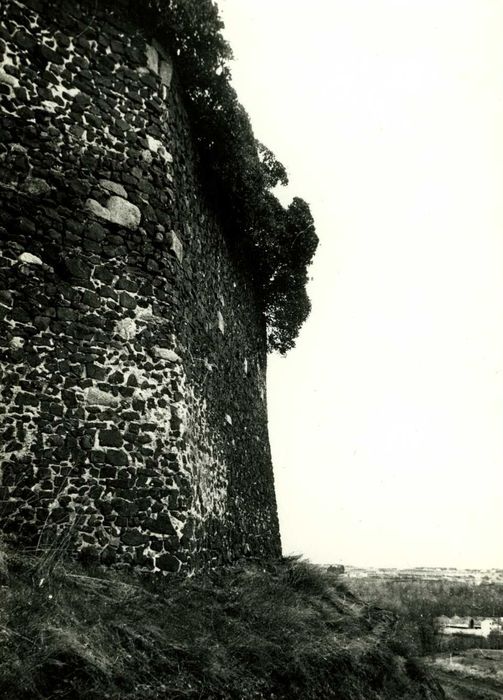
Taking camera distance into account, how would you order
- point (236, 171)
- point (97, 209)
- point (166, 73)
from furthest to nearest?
point (236, 171) < point (166, 73) < point (97, 209)

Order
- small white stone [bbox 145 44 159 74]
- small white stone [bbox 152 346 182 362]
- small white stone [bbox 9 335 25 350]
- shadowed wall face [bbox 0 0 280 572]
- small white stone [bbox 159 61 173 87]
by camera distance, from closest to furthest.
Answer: shadowed wall face [bbox 0 0 280 572] < small white stone [bbox 9 335 25 350] < small white stone [bbox 152 346 182 362] < small white stone [bbox 145 44 159 74] < small white stone [bbox 159 61 173 87]

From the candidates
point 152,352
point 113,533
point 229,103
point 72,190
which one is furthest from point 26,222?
point 229,103

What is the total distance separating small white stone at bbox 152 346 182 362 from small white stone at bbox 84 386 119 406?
0.93 metres

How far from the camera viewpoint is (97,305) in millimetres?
8422

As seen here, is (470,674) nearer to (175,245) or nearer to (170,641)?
(170,641)

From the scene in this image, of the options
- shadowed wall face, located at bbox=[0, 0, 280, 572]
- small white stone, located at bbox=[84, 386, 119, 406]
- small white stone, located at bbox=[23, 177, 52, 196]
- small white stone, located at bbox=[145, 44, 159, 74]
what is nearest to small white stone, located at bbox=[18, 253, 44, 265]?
shadowed wall face, located at bbox=[0, 0, 280, 572]

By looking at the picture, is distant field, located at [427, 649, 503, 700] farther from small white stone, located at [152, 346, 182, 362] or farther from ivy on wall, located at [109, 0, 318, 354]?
ivy on wall, located at [109, 0, 318, 354]

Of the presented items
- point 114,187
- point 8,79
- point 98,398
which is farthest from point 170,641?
point 8,79

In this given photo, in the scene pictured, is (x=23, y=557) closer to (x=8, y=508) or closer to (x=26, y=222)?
(x=8, y=508)

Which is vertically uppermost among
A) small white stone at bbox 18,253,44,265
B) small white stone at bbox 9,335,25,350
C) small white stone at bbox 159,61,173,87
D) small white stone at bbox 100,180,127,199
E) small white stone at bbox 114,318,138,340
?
small white stone at bbox 159,61,173,87

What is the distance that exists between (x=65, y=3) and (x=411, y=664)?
1245 cm

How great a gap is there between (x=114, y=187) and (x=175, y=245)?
1.24 m

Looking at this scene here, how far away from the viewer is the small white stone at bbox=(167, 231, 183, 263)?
934cm

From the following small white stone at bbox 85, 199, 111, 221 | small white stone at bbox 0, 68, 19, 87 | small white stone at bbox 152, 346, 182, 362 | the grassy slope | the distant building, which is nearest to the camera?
the grassy slope
